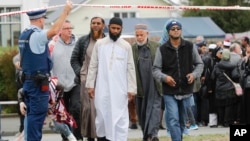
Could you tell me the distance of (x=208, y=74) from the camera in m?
19.3

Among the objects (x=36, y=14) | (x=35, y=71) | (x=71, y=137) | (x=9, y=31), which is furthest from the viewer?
(x=9, y=31)

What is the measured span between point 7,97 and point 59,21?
43.3ft

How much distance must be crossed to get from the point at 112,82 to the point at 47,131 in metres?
7.43

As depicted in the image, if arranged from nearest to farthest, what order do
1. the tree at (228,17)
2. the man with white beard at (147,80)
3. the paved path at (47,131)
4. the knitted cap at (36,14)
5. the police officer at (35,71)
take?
the police officer at (35,71) < the knitted cap at (36,14) < the man with white beard at (147,80) < the paved path at (47,131) < the tree at (228,17)

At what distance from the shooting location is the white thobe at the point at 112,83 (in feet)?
39.4

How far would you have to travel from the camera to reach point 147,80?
14.0 m

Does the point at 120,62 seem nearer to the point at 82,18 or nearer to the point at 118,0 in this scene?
the point at 118,0

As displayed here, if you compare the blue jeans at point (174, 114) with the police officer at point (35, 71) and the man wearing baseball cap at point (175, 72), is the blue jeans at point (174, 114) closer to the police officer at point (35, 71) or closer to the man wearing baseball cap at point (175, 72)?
the man wearing baseball cap at point (175, 72)

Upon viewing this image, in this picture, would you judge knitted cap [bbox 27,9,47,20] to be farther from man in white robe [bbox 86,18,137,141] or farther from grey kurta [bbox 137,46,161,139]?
grey kurta [bbox 137,46,161,139]

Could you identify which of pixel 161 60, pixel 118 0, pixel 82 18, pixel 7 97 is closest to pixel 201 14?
pixel 82 18

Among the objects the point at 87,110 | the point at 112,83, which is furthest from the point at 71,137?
the point at 112,83

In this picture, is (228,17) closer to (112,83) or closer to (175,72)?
(175,72)

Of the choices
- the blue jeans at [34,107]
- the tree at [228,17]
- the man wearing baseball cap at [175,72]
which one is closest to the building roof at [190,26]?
the tree at [228,17]

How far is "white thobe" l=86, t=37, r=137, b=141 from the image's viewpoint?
1201 cm
